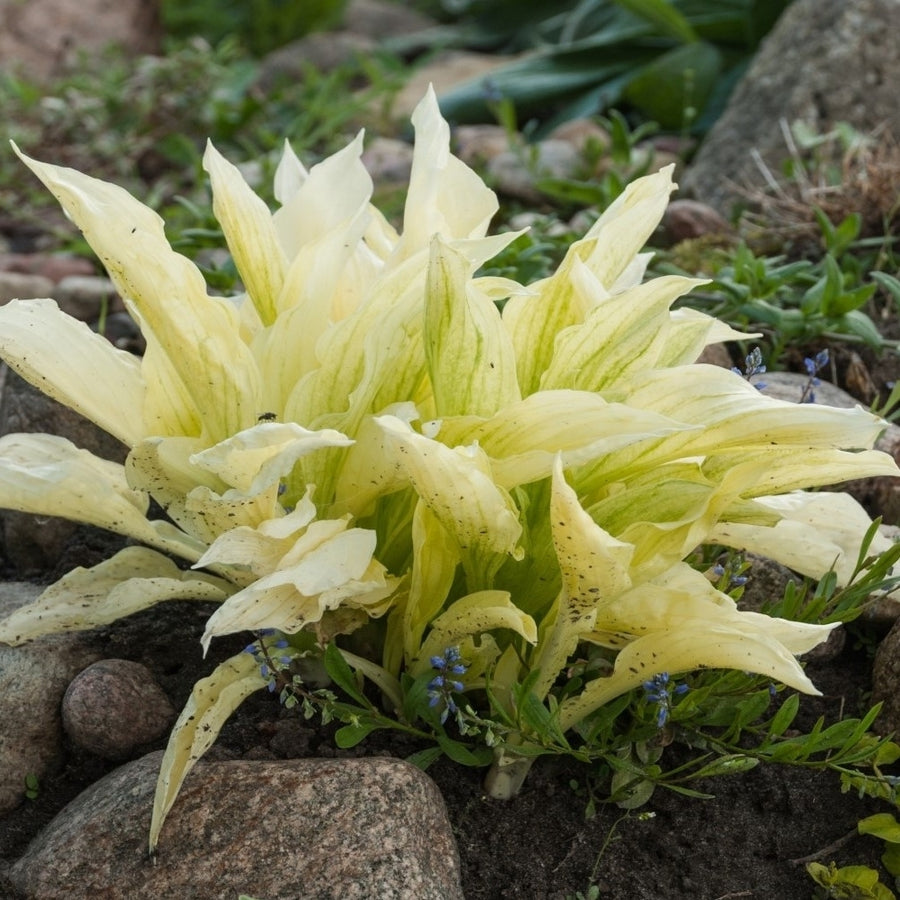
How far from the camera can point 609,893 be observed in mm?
1599

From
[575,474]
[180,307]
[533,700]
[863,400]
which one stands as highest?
[180,307]

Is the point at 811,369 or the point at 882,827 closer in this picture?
the point at 882,827

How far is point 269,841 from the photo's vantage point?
1.49 m

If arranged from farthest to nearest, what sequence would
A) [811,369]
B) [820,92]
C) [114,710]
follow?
1. [820,92]
2. [811,369]
3. [114,710]

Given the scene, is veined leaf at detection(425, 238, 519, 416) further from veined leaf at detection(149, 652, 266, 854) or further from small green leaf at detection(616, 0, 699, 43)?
small green leaf at detection(616, 0, 699, 43)

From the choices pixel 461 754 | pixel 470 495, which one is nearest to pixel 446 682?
pixel 461 754

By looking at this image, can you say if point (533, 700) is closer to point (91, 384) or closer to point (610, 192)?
point (91, 384)

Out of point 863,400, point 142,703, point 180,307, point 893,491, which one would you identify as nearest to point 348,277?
point 180,307

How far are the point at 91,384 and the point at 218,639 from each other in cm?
46

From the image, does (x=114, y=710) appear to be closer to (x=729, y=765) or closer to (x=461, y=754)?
(x=461, y=754)

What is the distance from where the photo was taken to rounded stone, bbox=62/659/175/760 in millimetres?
1696

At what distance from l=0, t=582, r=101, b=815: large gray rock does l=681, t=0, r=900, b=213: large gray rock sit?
2.48m

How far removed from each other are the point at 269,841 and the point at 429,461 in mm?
488

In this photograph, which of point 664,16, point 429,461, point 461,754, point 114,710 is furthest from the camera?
point 664,16
